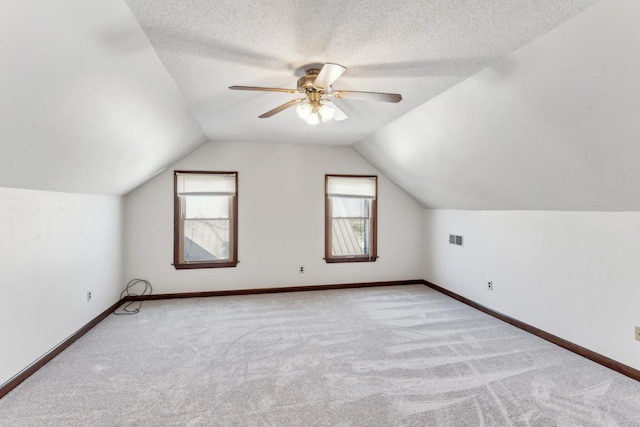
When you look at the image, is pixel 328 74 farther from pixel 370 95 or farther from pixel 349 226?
pixel 349 226

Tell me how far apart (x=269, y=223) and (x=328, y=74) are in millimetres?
3358

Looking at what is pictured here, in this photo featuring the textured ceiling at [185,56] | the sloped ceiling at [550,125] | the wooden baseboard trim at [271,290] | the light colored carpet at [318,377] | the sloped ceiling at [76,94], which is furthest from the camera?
the wooden baseboard trim at [271,290]

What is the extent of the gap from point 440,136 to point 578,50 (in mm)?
1636

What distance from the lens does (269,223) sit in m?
5.12

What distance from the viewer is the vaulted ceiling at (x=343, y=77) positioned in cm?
166

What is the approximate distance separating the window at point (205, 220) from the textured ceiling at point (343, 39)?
2.02 m

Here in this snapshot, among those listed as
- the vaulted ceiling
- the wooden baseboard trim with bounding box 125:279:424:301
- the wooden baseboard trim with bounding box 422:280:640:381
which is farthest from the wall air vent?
the vaulted ceiling

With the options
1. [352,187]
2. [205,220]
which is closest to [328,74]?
[352,187]

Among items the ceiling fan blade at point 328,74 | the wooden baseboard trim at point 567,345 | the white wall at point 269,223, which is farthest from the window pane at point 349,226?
the ceiling fan blade at point 328,74

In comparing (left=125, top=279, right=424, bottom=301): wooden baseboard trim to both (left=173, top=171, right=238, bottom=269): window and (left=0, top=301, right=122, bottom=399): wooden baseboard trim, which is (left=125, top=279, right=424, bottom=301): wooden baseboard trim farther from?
(left=0, top=301, right=122, bottom=399): wooden baseboard trim

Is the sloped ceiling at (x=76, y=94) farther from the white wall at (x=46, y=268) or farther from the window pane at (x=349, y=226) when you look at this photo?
the window pane at (x=349, y=226)

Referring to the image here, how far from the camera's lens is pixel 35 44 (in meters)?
1.50

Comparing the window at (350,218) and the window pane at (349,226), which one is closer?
the window at (350,218)

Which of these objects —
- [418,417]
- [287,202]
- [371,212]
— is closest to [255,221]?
[287,202]
